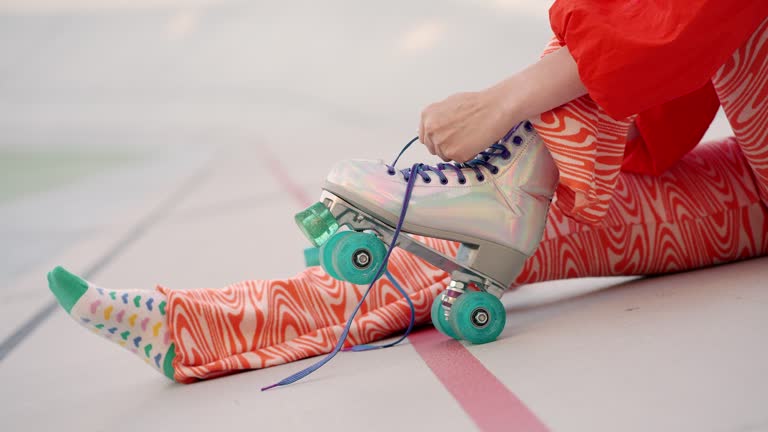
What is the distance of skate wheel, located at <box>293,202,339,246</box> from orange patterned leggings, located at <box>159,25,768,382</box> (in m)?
0.16

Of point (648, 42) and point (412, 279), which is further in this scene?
point (412, 279)

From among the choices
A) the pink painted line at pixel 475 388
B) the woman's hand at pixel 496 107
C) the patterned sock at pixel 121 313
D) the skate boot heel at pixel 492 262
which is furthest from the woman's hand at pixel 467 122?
the patterned sock at pixel 121 313

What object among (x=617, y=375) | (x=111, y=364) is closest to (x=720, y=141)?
(x=617, y=375)

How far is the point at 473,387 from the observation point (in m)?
0.78

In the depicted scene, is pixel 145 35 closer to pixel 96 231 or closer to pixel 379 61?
pixel 379 61

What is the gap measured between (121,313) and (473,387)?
41cm

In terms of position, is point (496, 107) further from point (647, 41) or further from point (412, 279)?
point (412, 279)

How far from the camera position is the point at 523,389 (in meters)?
0.74

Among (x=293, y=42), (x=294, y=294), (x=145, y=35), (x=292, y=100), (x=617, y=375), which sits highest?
(x=145, y=35)

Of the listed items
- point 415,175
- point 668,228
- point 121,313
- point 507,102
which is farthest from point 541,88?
point 121,313

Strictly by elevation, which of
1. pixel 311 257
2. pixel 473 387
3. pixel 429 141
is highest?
pixel 429 141

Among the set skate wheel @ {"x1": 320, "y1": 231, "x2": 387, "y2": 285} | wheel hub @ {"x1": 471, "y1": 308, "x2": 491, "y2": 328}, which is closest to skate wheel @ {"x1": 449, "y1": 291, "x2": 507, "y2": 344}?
wheel hub @ {"x1": 471, "y1": 308, "x2": 491, "y2": 328}

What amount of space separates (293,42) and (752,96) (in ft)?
31.4

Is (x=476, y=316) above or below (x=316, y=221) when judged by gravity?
below
